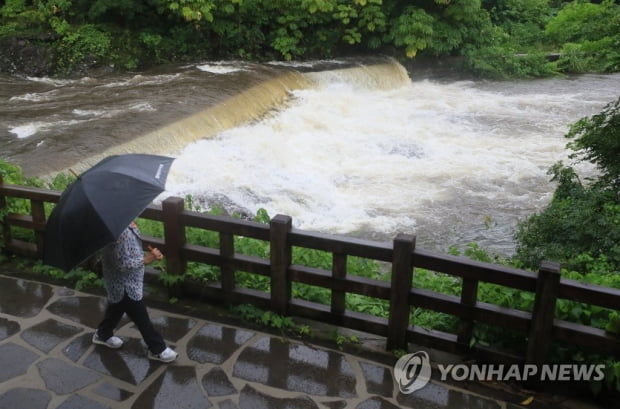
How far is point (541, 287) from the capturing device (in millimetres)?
4020

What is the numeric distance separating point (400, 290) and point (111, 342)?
2379 mm

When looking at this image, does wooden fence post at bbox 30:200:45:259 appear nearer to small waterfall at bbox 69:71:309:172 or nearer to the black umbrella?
the black umbrella

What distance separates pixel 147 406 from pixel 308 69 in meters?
17.3

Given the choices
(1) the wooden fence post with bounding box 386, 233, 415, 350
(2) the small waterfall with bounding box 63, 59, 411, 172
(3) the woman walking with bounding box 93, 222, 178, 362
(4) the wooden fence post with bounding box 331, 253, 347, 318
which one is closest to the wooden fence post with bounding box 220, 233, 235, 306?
(3) the woman walking with bounding box 93, 222, 178, 362

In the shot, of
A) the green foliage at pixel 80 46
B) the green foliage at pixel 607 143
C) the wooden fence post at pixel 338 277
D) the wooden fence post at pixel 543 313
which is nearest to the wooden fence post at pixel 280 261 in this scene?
the wooden fence post at pixel 338 277

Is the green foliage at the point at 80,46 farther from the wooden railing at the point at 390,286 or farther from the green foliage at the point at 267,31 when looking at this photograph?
the wooden railing at the point at 390,286

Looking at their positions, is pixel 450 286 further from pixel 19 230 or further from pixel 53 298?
pixel 19 230

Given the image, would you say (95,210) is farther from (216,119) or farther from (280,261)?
(216,119)

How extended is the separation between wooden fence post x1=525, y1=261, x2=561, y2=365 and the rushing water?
5.15 metres

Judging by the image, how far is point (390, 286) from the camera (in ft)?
15.1

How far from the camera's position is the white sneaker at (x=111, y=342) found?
185 inches

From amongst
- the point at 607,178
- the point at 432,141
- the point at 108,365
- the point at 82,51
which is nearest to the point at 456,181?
the point at 432,141

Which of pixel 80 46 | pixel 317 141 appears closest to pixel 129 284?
pixel 317 141

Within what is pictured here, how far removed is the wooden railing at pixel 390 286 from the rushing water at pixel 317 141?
4.74m
